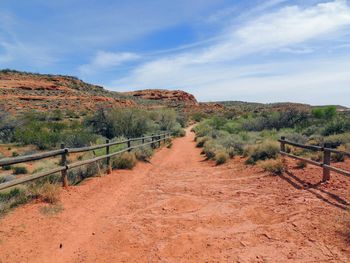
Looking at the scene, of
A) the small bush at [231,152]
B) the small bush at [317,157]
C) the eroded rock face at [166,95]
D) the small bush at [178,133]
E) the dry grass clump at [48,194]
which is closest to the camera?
the dry grass clump at [48,194]

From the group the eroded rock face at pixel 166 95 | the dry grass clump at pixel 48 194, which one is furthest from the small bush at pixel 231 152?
the eroded rock face at pixel 166 95

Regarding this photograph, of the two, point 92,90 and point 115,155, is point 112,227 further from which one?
point 92,90

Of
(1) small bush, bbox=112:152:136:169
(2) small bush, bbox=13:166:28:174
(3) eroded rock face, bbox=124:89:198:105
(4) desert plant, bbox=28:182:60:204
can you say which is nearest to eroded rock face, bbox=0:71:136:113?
(3) eroded rock face, bbox=124:89:198:105

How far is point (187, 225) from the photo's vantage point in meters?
6.89

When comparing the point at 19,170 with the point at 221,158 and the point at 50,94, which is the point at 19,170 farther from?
the point at 50,94

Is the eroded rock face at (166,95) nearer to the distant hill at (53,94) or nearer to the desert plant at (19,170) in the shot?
the distant hill at (53,94)

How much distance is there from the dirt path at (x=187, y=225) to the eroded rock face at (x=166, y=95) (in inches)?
4452

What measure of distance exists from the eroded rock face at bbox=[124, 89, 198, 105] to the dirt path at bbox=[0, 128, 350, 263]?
113079 mm

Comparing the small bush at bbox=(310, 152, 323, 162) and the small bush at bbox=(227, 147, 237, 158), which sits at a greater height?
the small bush at bbox=(310, 152, 323, 162)

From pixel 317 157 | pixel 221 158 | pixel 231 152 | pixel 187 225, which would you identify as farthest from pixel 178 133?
pixel 187 225

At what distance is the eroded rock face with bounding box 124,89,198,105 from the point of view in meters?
126

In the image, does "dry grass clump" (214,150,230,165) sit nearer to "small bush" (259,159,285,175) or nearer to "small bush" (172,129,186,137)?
"small bush" (259,159,285,175)

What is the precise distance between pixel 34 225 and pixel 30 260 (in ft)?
4.70

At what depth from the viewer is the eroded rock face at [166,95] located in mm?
125625
